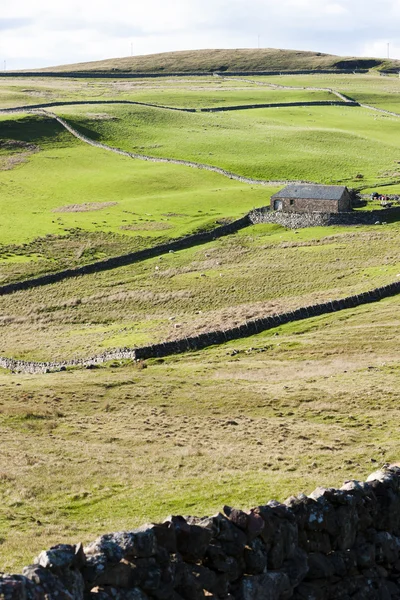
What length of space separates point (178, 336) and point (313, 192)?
51773mm

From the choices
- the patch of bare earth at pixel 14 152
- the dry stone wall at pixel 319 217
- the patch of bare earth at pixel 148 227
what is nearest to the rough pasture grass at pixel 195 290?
the dry stone wall at pixel 319 217

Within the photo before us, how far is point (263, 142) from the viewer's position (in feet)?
547

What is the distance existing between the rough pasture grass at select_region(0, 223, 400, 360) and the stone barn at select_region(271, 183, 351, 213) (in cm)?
683

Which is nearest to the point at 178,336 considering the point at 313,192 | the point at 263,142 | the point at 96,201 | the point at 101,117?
the point at 313,192

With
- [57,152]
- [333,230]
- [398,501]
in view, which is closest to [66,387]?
[398,501]

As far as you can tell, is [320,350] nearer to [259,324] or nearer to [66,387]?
[259,324]

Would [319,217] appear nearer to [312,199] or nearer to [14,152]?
[312,199]

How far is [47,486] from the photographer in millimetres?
26422

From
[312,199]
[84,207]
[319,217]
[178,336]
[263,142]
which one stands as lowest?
[178,336]

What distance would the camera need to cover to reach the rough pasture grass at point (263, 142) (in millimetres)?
144125

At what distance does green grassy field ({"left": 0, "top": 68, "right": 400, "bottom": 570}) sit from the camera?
86.9ft

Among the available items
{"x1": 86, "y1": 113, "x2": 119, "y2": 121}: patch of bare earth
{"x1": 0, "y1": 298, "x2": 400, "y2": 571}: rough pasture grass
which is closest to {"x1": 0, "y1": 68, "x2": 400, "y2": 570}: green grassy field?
→ {"x1": 0, "y1": 298, "x2": 400, "y2": 571}: rough pasture grass

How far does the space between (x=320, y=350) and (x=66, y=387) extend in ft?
53.5

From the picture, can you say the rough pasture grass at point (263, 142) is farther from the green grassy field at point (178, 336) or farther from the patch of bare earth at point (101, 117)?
the patch of bare earth at point (101, 117)
